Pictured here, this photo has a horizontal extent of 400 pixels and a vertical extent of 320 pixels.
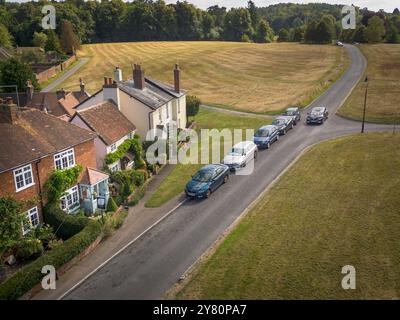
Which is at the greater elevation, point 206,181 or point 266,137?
point 266,137

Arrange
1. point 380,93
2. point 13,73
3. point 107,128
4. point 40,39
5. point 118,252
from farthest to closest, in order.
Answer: point 40,39, point 13,73, point 380,93, point 107,128, point 118,252

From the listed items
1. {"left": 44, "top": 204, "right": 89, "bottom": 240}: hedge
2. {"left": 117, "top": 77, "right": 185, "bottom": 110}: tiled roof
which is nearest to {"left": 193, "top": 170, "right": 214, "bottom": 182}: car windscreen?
{"left": 44, "top": 204, "right": 89, "bottom": 240}: hedge

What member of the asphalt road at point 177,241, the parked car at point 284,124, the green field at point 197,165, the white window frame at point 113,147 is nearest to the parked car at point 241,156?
the asphalt road at point 177,241

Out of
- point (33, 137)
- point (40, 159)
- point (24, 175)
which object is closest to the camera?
point (24, 175)

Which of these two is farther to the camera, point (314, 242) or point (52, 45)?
point (52, 45)

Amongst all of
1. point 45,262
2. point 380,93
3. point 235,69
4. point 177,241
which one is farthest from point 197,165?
point 235,69

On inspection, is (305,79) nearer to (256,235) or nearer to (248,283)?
(256,235)

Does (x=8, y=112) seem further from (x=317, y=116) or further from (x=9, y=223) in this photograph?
(x=317, y=116)
